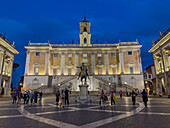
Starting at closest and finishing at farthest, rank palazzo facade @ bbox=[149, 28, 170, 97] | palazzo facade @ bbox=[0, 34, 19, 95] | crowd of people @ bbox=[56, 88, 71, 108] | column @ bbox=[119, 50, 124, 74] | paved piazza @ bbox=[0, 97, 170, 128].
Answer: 1. paved piazza @ bbox=[0, 97, 170, 128]
2. crowd of people @ bbox=[56, 88, 71, 108]
3. palazzo facade @ bbox=[149, 28, 170, 97]
4. palazzo facade @ bbox=[0, 34, 19, 95]
5. column @ bbox=[119, 50, 124, 74]

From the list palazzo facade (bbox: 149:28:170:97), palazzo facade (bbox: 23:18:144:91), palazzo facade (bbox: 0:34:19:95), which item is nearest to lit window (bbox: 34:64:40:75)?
palazzo facade (bbox: 23:18:144:91)

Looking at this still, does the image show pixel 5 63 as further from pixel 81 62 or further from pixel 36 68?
pixel 81 62

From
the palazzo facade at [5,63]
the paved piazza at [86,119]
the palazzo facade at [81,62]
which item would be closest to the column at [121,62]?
the palazzo facade at [81,62]

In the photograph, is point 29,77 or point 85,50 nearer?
point 29,77

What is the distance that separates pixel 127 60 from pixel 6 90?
123 ft

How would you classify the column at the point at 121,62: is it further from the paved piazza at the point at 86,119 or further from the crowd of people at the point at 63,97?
the paved piazza at the point at 86,119

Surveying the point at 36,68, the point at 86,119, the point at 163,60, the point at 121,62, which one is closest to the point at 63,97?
the point at 86,119

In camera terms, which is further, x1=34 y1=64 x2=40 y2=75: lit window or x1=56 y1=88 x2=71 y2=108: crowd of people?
x1=34 y1=64 x2=40 y2=75: lit window

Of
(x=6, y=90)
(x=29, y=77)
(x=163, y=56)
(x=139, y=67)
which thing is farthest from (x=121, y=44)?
(x=6, y=90)

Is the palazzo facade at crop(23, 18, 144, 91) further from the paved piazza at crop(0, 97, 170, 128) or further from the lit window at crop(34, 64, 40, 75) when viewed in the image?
the paved piazza at crop(0, 97, 170, 128)

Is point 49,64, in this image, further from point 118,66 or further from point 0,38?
point 118,66

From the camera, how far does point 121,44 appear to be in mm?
40469

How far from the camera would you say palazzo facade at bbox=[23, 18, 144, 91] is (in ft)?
125

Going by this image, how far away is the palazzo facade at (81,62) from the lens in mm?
37969
